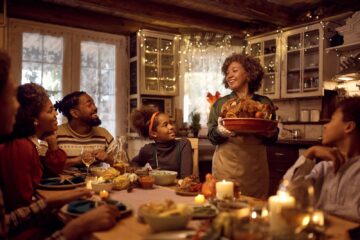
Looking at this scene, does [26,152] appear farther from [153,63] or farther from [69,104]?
[153,63]

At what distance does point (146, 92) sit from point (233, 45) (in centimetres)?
197

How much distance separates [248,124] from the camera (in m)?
1.96

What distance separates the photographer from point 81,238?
121cm

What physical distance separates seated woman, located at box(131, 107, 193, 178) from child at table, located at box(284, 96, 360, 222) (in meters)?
1.06

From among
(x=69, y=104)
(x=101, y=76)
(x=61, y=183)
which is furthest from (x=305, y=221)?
(x=101, y=76)

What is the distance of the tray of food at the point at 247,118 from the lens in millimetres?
1969

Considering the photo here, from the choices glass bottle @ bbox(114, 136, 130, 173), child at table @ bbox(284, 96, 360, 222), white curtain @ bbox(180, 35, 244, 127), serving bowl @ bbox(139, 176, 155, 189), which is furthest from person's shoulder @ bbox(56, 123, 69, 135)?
white curtain @ bbox(180, 35, 244, 127)

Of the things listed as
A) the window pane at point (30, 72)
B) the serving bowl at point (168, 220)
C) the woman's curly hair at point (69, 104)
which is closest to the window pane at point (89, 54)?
the window pane at point (30, 72)

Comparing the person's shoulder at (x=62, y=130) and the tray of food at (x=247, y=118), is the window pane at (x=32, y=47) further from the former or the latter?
the tray of food at (x=247, y=118)

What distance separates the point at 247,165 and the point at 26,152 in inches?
54.2

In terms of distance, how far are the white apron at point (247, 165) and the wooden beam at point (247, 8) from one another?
8.97 ft

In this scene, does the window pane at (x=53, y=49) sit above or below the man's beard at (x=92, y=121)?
above

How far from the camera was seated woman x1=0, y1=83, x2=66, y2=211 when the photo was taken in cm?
157

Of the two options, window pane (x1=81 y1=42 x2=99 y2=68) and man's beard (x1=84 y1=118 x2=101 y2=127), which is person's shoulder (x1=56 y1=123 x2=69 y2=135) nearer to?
man's beard (x1=84 y1=118 x2=101 y2=127)
